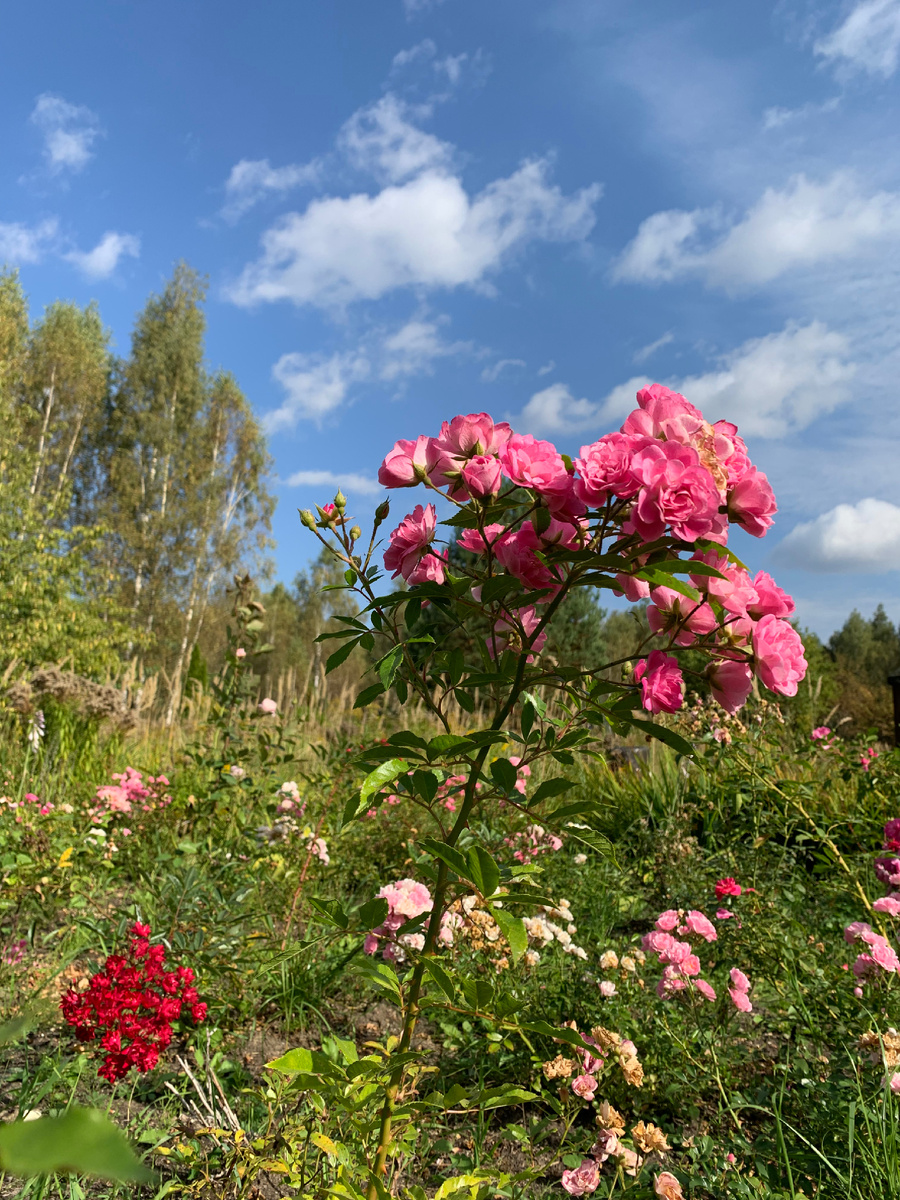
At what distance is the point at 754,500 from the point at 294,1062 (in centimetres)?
100

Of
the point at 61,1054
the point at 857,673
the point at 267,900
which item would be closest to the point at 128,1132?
the point at 61,1054

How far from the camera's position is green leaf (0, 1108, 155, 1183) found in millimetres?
260

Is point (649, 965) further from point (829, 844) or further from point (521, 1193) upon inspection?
point (521, 1193)

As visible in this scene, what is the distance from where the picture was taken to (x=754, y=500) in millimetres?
1021

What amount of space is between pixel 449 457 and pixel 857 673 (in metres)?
31.1

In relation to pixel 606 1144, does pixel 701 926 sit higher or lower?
higher

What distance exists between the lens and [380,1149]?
3.62 feet

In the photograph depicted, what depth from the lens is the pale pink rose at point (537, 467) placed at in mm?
975

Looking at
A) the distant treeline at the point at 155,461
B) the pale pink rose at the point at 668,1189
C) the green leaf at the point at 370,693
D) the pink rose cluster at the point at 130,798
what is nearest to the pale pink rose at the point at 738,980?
the pale pink rose at the point at 668,1189

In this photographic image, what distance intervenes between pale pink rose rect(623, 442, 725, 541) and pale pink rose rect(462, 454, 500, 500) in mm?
192

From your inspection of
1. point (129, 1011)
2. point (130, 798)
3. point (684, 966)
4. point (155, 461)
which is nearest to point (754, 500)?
point (684, 966)

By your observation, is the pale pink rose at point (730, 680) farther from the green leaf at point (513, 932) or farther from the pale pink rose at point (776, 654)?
the green leaf at point (513, 932)

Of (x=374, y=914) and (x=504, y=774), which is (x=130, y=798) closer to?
(x=374, y=914)

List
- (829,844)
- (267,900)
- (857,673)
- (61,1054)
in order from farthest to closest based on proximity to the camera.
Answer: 1. (857,673)
2. (267,900)
3. (829,844)
4. (61,1054)
